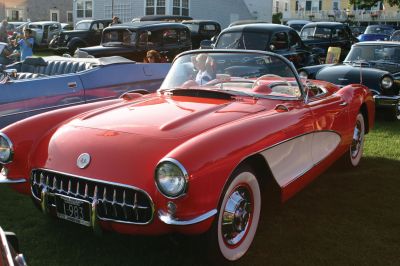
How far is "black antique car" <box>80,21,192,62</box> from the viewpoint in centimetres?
1220

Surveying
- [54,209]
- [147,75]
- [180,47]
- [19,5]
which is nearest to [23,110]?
[147,75]

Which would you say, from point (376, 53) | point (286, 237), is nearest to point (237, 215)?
point (286, 237)

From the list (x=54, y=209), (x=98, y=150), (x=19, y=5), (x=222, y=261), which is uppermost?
(x=19, y=5)

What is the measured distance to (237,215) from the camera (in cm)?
322

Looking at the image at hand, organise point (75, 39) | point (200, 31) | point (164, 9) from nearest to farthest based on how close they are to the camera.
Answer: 1. point (75, 39)
2. point (200, 31)
3. point (164, 9)

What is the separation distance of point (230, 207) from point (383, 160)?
3.32 m

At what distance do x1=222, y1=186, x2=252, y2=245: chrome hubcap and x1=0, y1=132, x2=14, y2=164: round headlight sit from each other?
5.52 feet

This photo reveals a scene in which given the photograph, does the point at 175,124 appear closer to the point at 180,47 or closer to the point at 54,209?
the point at 54,209

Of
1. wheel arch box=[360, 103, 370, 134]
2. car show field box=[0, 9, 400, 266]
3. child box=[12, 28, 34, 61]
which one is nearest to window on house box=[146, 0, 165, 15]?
child box=[12, 28, 34, 61]

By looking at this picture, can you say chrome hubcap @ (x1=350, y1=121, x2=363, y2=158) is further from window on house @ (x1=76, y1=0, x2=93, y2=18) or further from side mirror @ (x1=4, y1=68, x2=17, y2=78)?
window on house @ (x1=76, y1=0, x2=93, y2=18)

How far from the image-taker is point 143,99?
439 centimetres

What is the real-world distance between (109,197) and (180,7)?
29276 mm

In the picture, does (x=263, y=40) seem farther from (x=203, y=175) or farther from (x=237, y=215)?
(x=203, y=175)

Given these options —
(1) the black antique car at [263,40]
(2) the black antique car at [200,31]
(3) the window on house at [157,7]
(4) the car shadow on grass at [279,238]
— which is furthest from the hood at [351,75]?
(3) the window on house at [157,7]
